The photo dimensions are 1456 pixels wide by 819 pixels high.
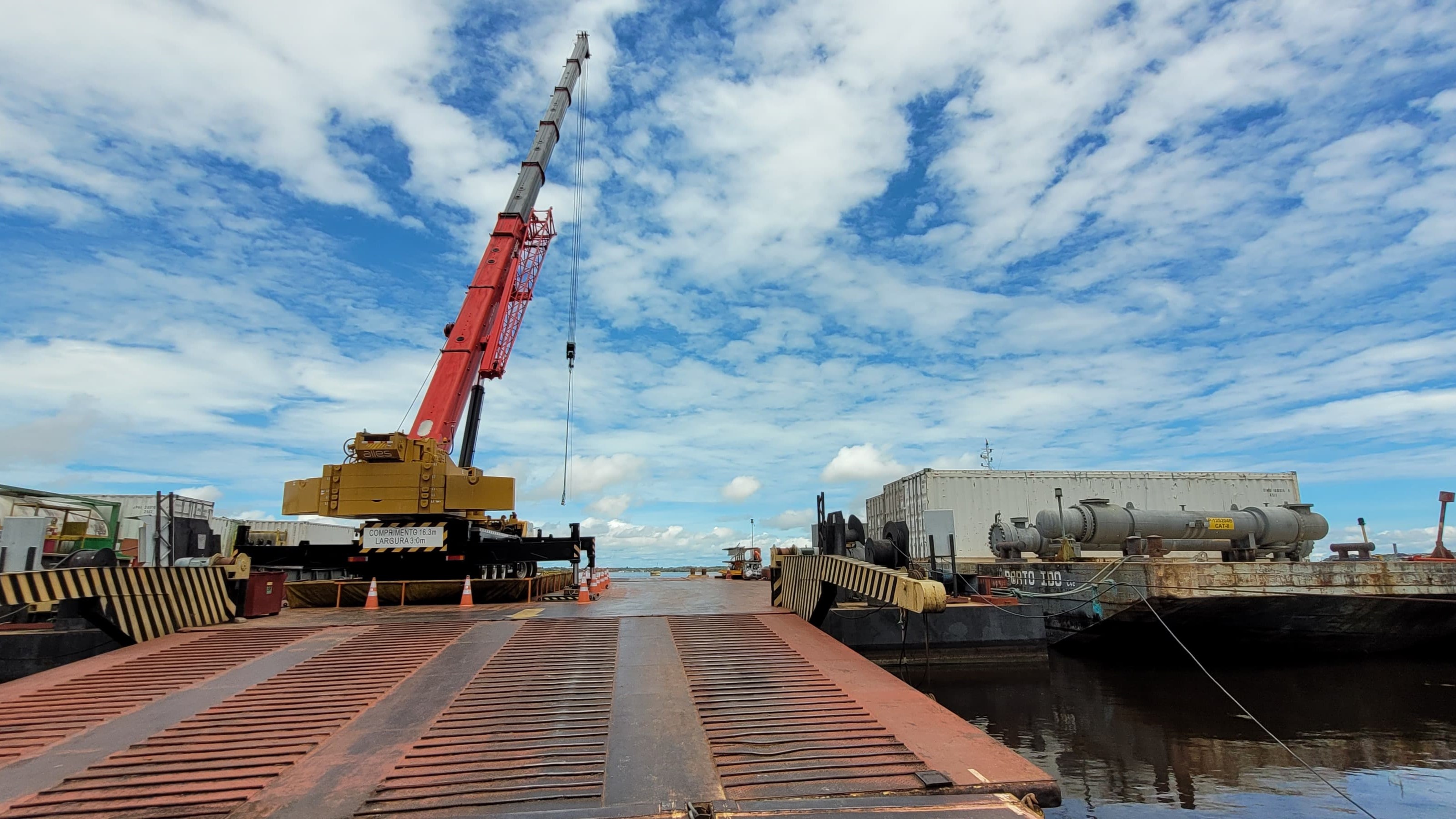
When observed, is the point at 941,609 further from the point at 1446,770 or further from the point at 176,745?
the point at 176,745

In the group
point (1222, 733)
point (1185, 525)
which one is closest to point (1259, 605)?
point (1185, 525)

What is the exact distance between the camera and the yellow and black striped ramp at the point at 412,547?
47.5ft

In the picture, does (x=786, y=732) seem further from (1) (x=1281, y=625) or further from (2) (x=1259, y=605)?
(1) (x=1281, y=625)

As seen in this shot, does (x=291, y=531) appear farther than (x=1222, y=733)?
Yes

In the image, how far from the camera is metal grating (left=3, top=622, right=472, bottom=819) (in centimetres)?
388

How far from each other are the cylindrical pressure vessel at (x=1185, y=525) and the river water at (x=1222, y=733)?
11.7 feet

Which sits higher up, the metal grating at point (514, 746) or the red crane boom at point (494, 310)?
the red crane boom at point (494, 310)

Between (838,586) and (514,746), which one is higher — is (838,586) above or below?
above

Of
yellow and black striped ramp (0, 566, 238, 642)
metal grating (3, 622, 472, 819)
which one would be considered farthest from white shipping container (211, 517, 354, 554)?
metal grating (3, 622, 472, 819)

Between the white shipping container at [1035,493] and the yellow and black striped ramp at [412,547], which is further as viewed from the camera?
the white shipping container at [1035,493]

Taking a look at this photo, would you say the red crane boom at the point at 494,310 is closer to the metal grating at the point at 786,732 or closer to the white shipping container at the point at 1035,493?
the metal grating at the point at 786,732

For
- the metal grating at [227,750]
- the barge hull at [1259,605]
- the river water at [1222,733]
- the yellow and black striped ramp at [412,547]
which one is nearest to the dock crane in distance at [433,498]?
the yellow and black striped ramp at [412,547]

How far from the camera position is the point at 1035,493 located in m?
28.4

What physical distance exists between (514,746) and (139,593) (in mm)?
7748
